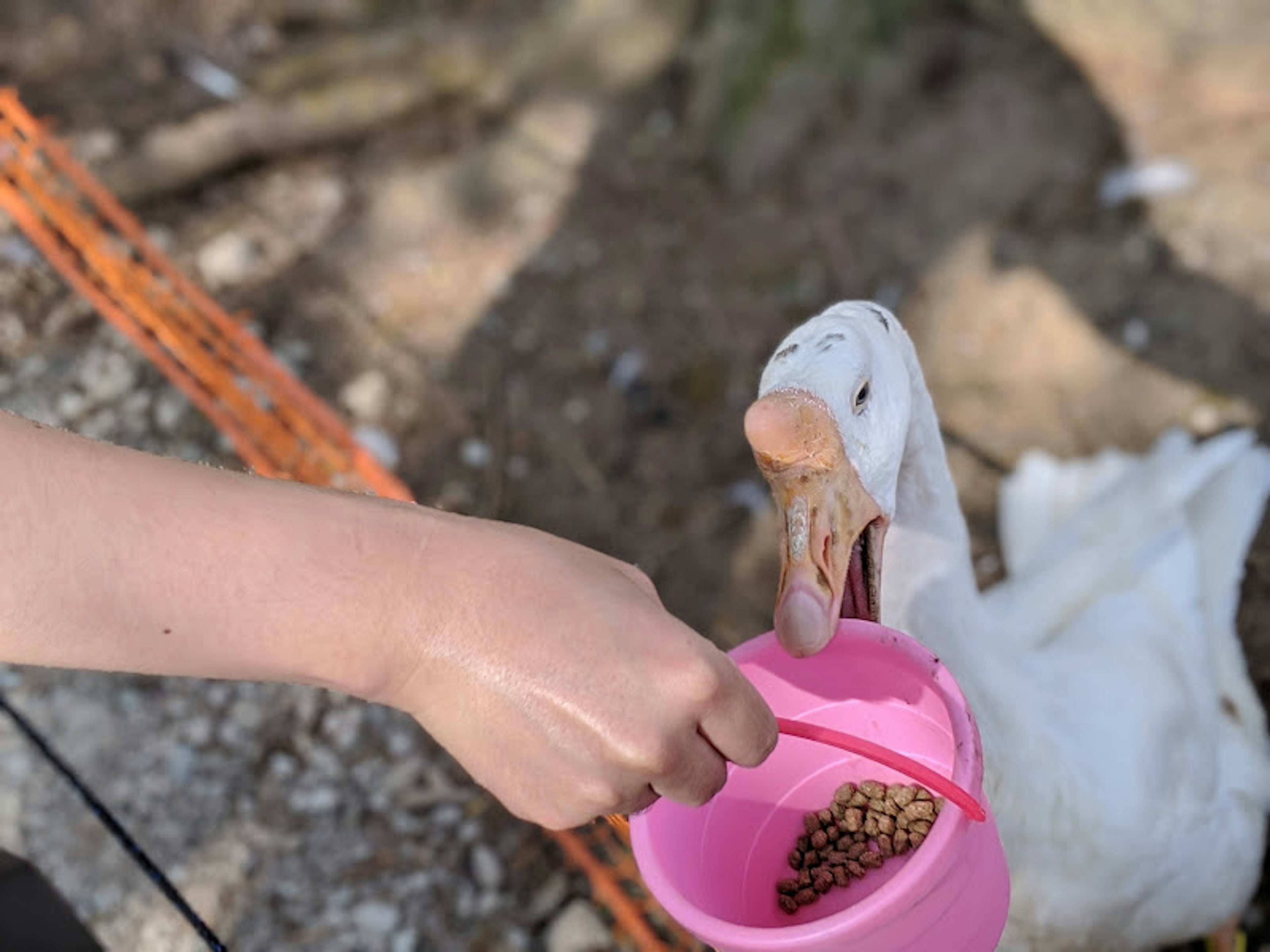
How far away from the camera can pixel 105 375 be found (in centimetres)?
310

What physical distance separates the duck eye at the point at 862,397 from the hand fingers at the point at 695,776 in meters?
0.52

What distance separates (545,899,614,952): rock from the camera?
2.21 m

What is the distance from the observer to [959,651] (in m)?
1.64

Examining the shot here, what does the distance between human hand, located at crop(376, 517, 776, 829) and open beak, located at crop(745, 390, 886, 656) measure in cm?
21

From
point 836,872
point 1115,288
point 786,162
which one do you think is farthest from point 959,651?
point 786,162

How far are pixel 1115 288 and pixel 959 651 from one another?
171 centimetres

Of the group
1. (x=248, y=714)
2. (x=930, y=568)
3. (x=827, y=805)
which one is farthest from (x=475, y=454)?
(x=827, y=805)

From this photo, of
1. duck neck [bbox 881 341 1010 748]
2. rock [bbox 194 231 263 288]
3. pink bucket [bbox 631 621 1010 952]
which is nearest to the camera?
pink bucket [bbox 631 621 1010 952]

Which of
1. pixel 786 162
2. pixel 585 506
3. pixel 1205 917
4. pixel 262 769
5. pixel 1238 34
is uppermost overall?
pixel 1238 34

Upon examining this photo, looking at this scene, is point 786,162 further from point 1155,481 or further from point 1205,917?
point 1205,917

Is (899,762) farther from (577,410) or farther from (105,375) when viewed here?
(105,375)

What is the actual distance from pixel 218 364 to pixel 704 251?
1.46 metres

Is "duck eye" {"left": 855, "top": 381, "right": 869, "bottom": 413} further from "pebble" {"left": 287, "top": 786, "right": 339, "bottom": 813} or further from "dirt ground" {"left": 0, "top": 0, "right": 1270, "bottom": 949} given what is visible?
"pebble" {"left": 287, "top": 786, "right": 339, "bottom": 813}

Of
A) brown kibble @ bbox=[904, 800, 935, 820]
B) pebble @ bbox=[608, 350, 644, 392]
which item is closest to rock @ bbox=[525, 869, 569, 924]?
brown kibble @ bbox=[904, 800, 935, 820]
